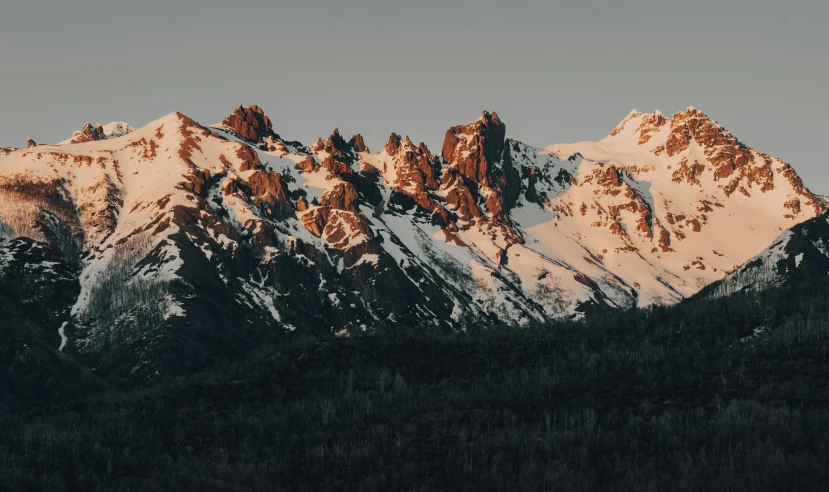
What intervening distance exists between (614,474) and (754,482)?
24291 millimetres

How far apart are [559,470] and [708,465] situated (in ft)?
82.4

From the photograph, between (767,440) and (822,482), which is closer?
(822,482)

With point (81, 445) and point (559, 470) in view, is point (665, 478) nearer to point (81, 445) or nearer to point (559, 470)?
point (559, 470)

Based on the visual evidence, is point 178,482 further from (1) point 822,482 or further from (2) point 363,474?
(1) point 822,482

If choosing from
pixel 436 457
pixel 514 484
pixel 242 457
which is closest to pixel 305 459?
pixel 242 457

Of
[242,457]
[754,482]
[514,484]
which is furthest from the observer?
[242,457]

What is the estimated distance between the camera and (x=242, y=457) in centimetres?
19662

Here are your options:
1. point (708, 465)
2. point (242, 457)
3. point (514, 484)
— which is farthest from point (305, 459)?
point (708, 465)

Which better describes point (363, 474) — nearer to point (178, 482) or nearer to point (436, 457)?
point (436, 457)

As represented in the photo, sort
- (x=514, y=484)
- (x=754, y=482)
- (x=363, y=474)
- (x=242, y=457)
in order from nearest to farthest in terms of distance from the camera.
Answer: (x=754, y=482) < (x=514, y=484) < (x=363, y=474) < (x=242, y=457)

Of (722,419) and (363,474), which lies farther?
(722,419)

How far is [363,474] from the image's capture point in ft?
605

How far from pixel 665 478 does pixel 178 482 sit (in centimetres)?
7991

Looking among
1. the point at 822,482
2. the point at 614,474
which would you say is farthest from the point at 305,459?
the point at 822,482
